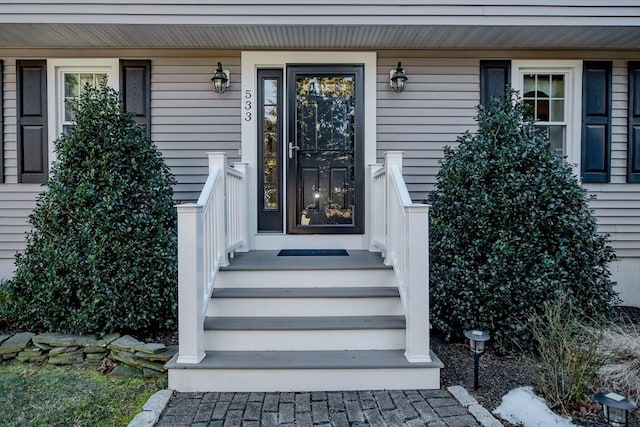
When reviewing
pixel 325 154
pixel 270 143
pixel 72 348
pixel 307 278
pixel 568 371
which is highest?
pixel 270 143

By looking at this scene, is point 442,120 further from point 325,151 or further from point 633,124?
point 633,124

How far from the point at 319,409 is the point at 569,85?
451cm

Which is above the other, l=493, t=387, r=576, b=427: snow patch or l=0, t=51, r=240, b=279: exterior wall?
l=0, t=51, r=240, b=279: exterior wall

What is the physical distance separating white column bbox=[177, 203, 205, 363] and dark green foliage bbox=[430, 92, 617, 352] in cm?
193

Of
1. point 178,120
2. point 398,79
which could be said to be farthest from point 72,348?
point 398,79

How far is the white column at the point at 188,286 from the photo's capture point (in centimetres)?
282

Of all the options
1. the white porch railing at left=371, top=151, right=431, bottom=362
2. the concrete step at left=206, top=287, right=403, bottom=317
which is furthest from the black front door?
the concrete step at left=206, top=287, right=403, bottom=317

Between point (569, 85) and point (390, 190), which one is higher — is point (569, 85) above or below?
above

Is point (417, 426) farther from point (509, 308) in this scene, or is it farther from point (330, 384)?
point (509, 308)

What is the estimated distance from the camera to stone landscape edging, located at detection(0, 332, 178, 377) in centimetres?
322

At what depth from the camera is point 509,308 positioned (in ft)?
10.8

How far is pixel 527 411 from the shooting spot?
8.13 feet

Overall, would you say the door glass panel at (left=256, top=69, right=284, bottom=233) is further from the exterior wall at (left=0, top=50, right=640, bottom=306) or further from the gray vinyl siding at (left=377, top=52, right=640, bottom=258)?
the gray vinyl siding at (left=377, top=52, right=640, bottom=258)
